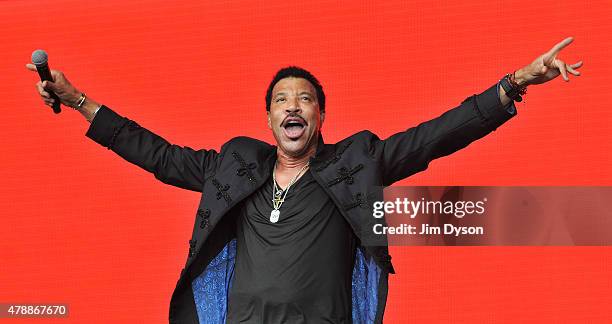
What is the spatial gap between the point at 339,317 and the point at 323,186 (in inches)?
Answer: 14.5

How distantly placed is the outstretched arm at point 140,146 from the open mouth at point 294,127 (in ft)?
0.93

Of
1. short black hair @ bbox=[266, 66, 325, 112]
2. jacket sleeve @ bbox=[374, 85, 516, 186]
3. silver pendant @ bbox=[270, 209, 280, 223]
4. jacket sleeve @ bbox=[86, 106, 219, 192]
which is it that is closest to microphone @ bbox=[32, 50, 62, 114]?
jacket sleeve @ bbox=[86, 106, 219, 192]

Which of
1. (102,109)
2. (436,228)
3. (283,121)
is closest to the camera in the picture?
(283,121)

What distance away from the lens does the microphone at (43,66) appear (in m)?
2.76

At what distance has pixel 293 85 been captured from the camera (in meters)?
2.82

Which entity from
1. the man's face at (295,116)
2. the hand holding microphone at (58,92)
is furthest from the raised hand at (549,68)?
the hand holding microphone at (58,92)

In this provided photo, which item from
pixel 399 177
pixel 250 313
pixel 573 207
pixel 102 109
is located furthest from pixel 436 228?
A: pixel 102 109

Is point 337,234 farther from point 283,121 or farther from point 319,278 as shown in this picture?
point 283,121

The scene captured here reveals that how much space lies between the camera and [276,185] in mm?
2762

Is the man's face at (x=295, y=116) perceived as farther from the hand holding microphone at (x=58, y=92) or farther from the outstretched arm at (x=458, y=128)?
the hand holding microphone at (x=58, y=92)

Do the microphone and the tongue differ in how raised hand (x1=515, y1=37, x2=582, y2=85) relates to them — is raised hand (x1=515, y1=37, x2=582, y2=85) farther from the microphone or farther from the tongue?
the microphone

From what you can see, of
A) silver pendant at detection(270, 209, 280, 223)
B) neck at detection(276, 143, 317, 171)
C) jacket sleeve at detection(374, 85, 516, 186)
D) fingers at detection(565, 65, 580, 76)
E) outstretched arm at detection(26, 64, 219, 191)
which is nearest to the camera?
fingers at detection(565, 65, 580, 76)

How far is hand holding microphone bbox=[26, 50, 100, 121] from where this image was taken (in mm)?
2848

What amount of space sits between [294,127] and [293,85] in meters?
0.14
